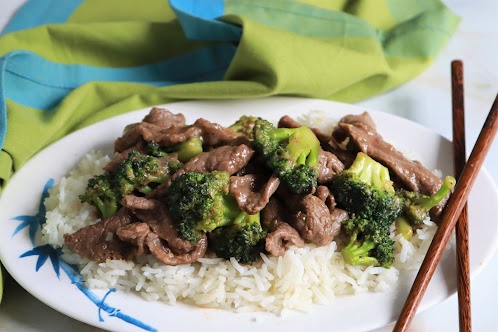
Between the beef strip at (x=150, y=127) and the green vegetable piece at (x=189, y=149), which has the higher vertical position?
the green vegetable piece at (x=189, y=149)

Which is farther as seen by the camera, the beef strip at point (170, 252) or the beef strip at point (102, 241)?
the beef strip at point (102, 241)

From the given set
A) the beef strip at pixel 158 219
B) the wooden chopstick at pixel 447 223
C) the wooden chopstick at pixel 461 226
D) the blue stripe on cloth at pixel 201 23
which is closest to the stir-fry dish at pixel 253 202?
the beef strip at pixel 158 219

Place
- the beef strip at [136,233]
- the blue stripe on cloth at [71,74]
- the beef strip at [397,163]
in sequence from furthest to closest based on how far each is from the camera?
the blue stripe on cloth at [71,74] < the beef strip at [397,163] < the beef strip at [136,233]

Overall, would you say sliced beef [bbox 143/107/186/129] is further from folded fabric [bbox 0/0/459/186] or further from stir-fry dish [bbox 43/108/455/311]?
folded fabric [bbox 0/0/459/186]

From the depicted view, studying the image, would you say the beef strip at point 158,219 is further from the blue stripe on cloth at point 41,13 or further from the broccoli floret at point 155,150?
the blue stripe on cloth at point 41,13

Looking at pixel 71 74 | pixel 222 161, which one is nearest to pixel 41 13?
pixel 71 74

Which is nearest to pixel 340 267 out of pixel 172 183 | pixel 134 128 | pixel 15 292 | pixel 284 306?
pixel 284 306

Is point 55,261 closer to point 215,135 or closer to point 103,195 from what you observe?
point 103,195

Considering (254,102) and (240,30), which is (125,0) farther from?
(254,102)
